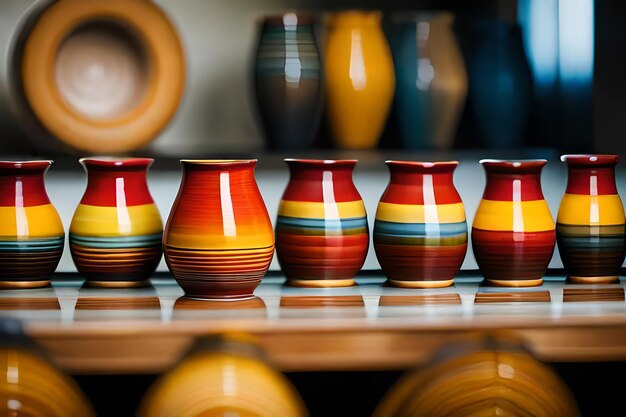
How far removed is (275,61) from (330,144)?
0.46ft

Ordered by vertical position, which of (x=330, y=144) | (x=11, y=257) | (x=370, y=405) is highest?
(x=330, y=144)

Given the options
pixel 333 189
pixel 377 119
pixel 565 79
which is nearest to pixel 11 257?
pixel 333 189

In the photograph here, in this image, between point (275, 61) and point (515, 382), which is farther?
point (275, 61)

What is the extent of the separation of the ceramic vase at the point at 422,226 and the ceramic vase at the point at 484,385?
174mm

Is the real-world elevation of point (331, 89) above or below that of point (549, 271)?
above

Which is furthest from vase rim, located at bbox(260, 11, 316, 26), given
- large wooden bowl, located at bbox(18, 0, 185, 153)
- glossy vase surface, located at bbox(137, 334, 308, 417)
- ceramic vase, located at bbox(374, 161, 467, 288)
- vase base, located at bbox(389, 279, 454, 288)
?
glossy vase surface, located at bbox(137, 334, 308, 417)

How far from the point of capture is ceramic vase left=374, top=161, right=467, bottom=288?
1082 millimetres

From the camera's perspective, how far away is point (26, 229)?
1081 millimetres

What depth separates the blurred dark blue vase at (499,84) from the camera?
1.26 m

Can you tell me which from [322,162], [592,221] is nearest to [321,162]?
[322,162]

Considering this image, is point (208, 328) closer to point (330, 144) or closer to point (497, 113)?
point (330, 144)

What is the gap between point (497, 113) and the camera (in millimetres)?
1260

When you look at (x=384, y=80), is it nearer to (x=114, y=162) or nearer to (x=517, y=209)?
(x=517, y=209)

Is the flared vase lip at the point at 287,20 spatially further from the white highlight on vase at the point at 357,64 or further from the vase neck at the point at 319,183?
the vase neck at the point at 319,183
